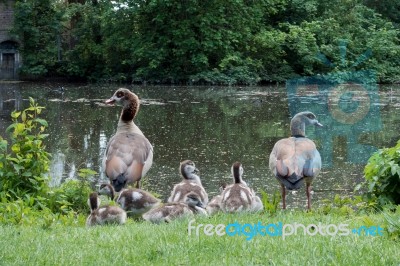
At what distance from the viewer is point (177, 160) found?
15484mm

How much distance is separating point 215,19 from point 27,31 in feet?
37.2

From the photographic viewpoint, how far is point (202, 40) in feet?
132

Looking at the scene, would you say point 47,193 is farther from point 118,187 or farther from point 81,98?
point 81,98

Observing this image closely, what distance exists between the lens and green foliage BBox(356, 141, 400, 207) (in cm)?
854

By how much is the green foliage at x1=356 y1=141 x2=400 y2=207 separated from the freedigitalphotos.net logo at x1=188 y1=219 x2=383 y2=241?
Result: 1.91 metres

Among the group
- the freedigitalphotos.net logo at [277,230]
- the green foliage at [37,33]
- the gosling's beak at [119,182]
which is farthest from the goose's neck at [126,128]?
the green foliage at [37,33]

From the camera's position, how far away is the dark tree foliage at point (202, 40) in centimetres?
4012

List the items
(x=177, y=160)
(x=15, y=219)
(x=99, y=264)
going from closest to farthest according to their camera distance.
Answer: (x=99, y=264)
(x=15, y=219)
(x=177, y=160)

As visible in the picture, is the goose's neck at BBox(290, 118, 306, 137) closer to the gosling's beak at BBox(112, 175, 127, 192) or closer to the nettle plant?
the gosling's beak at BBox(112, 175, 127, 192)

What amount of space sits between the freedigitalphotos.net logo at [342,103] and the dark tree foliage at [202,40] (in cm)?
54

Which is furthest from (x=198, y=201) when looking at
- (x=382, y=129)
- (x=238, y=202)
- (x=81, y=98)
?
(x=81, y=98)

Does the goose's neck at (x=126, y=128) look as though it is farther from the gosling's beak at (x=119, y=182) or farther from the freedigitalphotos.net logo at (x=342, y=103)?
the freedigitalphotos.net logo at (x=342, y=103)

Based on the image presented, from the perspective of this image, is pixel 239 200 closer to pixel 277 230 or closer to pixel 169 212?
pixel 169 212

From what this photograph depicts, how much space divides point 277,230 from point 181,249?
1306mm
